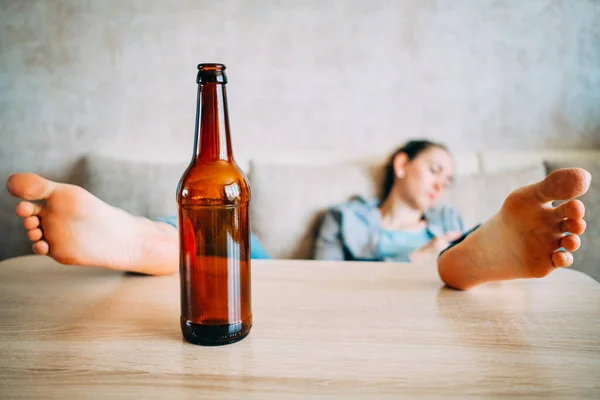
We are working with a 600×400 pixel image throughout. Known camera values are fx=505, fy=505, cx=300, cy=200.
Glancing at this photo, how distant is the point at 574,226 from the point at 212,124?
0.46 meters

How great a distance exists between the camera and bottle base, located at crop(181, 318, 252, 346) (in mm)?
549

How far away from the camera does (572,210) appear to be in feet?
2.06

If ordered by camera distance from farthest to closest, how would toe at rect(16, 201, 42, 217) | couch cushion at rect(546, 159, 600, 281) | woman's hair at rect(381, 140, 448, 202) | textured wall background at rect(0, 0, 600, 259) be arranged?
textured wall background at rect(0, 0, 600, 259)
woman's hair at rect(381, 140, 448, 202)
couch cushion at rect(546, 159, 600, 281)
toe at rect(16, 201, 42, 217)

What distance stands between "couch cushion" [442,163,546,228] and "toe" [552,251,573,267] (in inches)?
35.8

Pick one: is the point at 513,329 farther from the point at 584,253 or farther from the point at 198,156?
the point at 584,253

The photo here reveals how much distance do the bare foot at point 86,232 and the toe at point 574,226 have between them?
0.58 m

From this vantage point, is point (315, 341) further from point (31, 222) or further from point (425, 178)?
point (425, 178)

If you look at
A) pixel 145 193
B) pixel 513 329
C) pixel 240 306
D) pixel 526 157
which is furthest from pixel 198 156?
pixel 526 157

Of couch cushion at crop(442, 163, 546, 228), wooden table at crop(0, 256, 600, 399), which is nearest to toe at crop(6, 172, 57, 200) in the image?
Result: wooden table at crop(0, 256, 600, 399)

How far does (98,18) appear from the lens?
1.76 metres

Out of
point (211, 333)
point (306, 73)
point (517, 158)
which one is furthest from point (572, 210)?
point (306, 73)

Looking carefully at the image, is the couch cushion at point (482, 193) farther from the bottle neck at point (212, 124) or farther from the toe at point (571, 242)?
the bottle neck at point (212, 124)

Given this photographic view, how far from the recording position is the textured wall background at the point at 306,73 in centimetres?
173

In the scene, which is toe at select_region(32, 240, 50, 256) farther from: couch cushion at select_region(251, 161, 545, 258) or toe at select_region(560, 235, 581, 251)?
couch cushion at select_region(251, 161, 545, 258)
